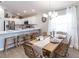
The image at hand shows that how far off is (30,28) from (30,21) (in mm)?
856

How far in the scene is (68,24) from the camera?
5004 millimetres

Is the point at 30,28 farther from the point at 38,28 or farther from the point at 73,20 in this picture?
the point at 73,20

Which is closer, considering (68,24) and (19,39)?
(68,24)

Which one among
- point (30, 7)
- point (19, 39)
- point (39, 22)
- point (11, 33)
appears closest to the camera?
point (11, 33)

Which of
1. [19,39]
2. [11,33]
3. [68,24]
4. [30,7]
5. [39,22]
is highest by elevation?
[30,7]

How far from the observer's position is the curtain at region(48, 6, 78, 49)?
15.7ft

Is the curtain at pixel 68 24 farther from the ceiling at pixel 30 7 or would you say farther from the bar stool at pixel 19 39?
the bar stool at pixel 19 39

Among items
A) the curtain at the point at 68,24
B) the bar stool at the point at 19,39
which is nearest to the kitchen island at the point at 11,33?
the bar stool at the point at 19,39

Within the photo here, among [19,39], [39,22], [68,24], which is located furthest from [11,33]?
[68,24]

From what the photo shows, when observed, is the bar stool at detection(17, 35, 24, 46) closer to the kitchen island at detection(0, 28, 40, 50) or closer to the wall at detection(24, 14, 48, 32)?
the kitchen island at detection(0, 28, 40, 50)

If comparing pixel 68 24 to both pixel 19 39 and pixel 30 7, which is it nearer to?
pixel 30 7

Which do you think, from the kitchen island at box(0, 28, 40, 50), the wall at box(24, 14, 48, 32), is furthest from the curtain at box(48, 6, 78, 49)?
the kitchen island at box(0, 28, 40, 50)

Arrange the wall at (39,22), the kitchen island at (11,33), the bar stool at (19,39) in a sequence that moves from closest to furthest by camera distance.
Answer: the kitchen island at (11,33)
the wall at (39,22)
the bar stool at (19,39)

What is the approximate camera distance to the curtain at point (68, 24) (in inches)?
189
